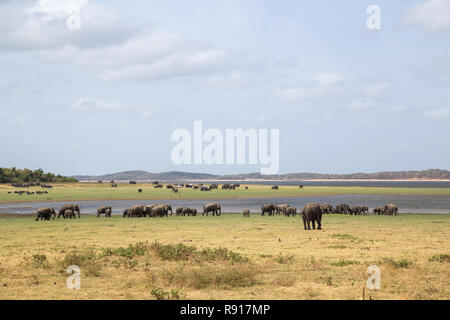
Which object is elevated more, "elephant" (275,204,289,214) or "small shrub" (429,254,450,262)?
"small shrub" (429,254,450,262)

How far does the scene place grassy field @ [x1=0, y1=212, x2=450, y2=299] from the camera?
13.0 meters

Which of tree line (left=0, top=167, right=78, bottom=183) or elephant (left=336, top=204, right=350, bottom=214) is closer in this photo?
elephant (left=336, top=204, right=350, bottom=214)

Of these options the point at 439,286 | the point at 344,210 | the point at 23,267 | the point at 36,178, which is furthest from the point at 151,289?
the point at 36,178

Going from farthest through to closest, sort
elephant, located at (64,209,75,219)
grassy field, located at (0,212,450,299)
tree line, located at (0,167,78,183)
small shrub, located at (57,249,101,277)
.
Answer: tree line, located at (0,167,78,183) < elephant, located at (64,209,75,219) < small shrub, located at (57,249,101,277) < grassy field, located at (0,212,450,299)

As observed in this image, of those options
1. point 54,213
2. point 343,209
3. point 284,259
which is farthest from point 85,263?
point 343,209

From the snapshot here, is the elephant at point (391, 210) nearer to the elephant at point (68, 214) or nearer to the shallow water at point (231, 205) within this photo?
the shallow water at point (231, 205)

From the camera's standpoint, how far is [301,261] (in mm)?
17750

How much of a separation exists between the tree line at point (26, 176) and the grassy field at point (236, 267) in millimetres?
104171

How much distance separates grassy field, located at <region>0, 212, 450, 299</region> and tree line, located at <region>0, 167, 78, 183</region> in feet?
342

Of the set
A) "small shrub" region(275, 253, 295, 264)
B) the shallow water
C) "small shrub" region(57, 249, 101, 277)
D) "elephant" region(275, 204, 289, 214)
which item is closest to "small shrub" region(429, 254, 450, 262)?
"small shrub" region(275, 253, 295, 264)

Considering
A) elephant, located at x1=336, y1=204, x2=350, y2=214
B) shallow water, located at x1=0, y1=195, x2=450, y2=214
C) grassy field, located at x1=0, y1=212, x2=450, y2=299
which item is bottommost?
shallow water, located at x1=0, y1=195, x2=450, y2=214

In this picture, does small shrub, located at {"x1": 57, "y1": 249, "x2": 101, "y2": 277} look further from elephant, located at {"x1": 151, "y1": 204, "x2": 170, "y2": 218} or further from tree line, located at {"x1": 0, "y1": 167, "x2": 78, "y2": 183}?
tree line, located at {"x1": 0, "y1": 167, "x2": 78, "y2": 183}

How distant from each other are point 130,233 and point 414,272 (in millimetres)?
19346
